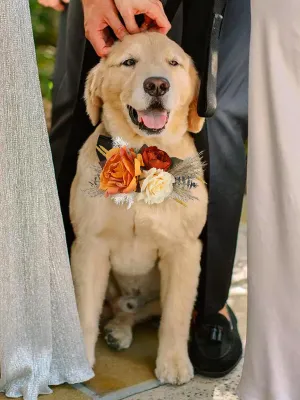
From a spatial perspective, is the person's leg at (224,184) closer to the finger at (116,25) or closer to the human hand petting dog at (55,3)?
the finger at (116,25)

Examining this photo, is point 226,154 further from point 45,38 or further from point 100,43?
point 45,38

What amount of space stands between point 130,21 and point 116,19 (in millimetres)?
35

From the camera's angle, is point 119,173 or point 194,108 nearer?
point 119,173

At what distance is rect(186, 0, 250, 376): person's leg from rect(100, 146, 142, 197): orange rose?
12.2 inches

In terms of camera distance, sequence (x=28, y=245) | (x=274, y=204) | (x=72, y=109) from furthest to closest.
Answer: (x=72, y=109)
(x=28, y=245)
(x=274, y=204)

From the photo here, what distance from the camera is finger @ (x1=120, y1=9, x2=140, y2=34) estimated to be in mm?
1621

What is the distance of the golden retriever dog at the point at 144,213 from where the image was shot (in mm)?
1675

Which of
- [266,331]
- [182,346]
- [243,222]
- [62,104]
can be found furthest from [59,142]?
[243,222]

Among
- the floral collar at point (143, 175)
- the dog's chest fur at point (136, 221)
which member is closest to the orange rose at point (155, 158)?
the floral collar at point (143, 175)

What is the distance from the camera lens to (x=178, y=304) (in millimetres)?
1812

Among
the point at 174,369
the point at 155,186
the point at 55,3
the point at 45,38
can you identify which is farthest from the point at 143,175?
the point at 45,38

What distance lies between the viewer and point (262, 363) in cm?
141

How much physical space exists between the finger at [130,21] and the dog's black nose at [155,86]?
17cm

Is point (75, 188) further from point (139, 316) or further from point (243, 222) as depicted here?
point (243, 222)
